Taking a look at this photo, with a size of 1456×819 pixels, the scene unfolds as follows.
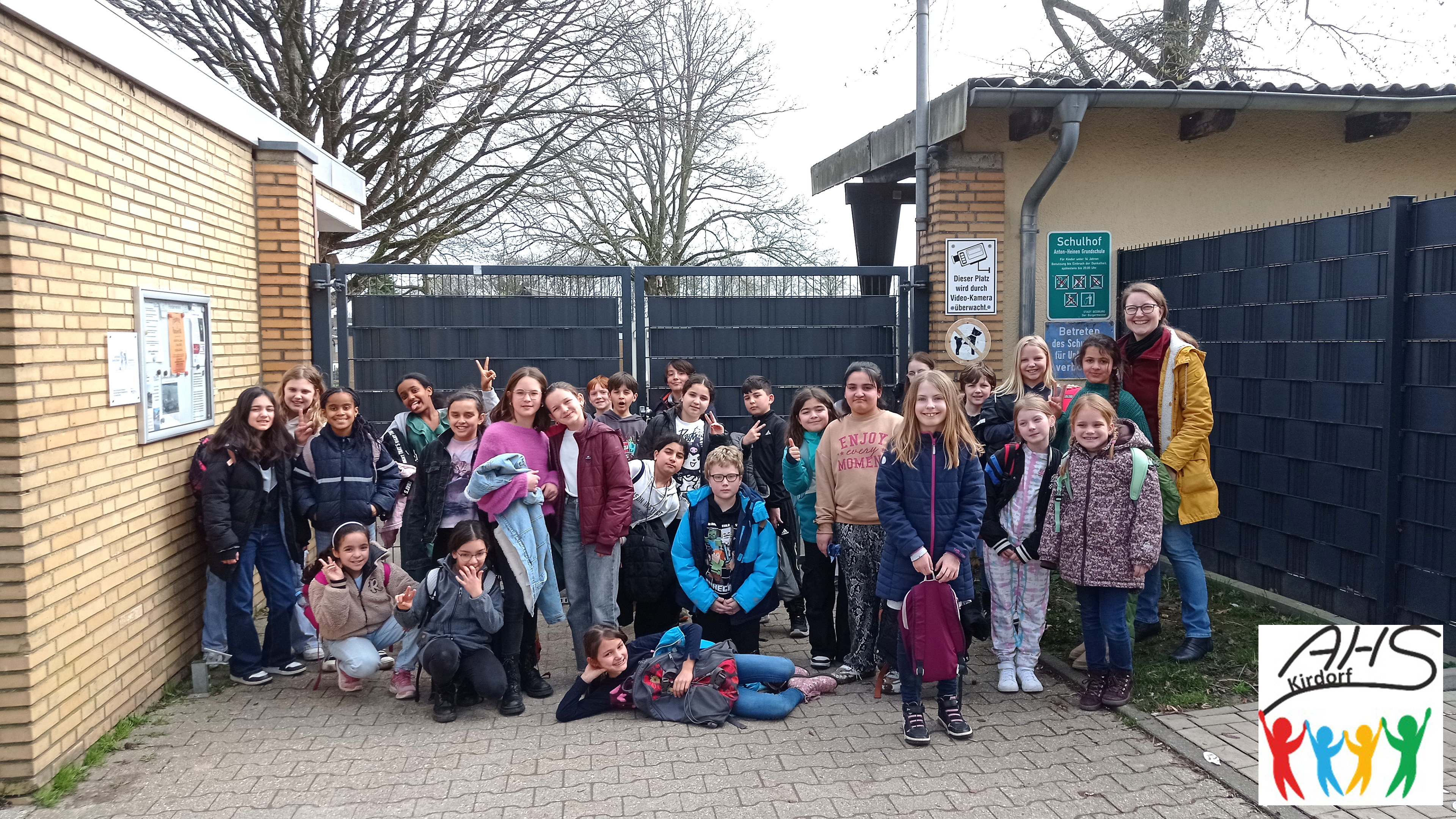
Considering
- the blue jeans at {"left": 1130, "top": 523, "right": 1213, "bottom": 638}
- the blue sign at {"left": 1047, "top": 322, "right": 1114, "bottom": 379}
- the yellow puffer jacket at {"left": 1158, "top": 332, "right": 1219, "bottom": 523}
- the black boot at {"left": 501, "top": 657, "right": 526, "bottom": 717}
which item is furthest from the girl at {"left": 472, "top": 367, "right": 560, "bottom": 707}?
the blue sign at {"left": 1047, "top": 322, "right": 1114, "bottom": 379}

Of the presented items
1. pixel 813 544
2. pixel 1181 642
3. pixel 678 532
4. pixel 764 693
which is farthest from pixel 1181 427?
pixel 678 532

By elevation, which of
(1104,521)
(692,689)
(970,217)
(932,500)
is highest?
(970,217)

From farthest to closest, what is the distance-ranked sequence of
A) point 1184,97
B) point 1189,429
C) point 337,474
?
point 1184,97, point 337,474, point 1189,429

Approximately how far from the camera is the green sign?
7391mm

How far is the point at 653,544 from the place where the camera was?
Answer: 5422mm

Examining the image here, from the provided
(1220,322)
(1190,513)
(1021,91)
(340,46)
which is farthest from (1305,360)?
(340,46)

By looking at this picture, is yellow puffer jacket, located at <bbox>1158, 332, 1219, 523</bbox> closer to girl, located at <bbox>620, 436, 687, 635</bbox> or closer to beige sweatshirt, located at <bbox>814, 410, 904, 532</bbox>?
beige sweatshirt, located at <bbox>814, 410, 904, 532</bbox>

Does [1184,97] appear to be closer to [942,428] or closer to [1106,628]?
[942,428]

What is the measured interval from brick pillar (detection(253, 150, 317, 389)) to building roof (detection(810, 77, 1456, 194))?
4.47 m

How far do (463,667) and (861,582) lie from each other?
2023mm

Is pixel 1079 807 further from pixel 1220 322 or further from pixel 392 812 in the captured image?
pixel 1220 322

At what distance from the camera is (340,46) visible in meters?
14.2

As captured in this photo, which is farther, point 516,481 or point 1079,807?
point 516,481

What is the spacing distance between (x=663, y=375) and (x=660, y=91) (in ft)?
40.4
